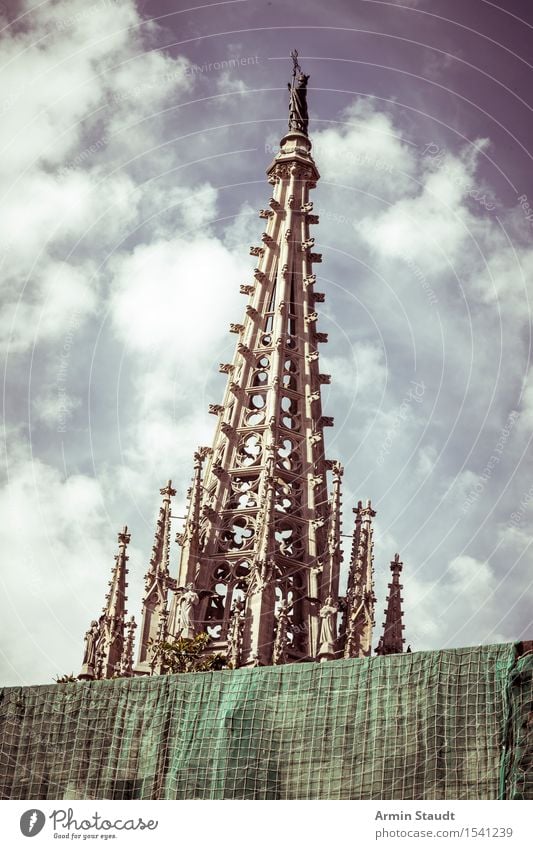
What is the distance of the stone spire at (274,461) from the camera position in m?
63.6

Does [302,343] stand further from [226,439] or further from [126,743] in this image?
[126,743]

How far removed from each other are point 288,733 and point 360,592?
29132 mm

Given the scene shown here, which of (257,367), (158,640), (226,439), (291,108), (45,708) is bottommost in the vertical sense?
(45,708)

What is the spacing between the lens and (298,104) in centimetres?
8344

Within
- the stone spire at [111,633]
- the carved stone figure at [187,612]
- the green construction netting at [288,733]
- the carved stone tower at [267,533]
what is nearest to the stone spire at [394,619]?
the carved stone tower at [267,533]

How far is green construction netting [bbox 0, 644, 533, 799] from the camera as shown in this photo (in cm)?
3288

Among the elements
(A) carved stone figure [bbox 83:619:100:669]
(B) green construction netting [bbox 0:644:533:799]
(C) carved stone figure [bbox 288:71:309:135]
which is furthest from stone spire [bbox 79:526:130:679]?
(C) carved stone figure [bbox 288:71:309:135]

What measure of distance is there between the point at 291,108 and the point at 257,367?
1863cm

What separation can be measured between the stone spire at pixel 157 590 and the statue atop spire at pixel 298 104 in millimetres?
27043

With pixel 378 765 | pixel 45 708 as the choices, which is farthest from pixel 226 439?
pixel 378 765

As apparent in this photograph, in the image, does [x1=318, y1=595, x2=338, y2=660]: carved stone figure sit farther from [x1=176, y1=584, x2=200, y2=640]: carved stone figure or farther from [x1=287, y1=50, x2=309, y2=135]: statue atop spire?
[x1=287, y1=50, x2=309, y2=135]: statue atop spire

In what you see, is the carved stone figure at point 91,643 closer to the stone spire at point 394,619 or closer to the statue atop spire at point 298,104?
the stone spire at point 394,619
